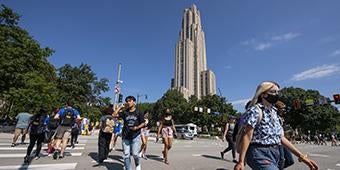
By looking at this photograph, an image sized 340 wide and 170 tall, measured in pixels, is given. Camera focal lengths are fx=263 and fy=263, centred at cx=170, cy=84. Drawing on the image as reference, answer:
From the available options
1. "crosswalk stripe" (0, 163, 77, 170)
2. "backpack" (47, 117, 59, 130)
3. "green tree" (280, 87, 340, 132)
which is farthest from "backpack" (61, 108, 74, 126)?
"green tree" (280, 87, 340, 132)

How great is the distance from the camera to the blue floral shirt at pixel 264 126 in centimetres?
295

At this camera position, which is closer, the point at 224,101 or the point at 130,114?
the point at 130,114

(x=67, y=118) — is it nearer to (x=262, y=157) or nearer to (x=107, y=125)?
(x=107, y=125)

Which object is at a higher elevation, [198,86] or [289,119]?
[198,86]

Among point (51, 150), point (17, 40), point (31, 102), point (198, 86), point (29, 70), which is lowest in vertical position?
point (51, 150)

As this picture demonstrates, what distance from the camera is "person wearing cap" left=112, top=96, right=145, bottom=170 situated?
5771mm

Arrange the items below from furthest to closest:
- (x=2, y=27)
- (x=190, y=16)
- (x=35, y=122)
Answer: (x=190, y=16)
(x=2, y=27)
(x=35, y=122)

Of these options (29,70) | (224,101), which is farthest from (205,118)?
(29,70)

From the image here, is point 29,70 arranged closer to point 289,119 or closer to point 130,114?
point 130,114

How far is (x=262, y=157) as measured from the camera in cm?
289

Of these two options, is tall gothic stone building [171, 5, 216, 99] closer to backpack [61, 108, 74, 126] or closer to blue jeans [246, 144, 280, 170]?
backpack [61, 108, 74, 126]

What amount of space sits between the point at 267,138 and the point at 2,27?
2714 cm

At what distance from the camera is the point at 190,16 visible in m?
160

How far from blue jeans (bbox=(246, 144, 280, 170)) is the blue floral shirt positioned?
0.07 meters
